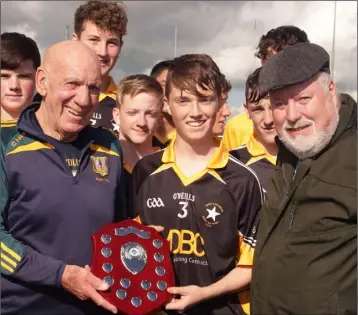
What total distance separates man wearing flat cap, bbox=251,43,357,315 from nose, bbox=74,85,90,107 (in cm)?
97

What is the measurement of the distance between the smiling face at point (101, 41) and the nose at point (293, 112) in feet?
7.19

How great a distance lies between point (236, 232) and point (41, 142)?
4.03 ft

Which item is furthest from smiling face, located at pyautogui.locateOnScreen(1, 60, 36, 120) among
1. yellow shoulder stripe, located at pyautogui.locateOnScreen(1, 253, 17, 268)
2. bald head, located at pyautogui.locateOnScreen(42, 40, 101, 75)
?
yellow shoulder stripe, located at pyautogui.locateOnScreen(1, 253, 17, 268)

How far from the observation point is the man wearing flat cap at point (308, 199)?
2.45 meters

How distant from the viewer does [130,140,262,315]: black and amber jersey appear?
2967mm

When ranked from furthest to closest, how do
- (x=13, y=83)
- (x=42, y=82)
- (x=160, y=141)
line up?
(x=160, y=141), (x=13, y=83), (x=42, y=82)

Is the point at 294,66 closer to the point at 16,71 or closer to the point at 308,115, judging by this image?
the point at 308,115

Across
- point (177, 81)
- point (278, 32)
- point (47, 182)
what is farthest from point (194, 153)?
point (278, 32)

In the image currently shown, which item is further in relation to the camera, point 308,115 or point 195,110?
point 195,110

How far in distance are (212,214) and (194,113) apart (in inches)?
24.9

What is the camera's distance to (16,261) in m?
2.63

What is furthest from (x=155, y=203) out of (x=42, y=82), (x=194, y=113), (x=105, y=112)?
(x=105, y=112)

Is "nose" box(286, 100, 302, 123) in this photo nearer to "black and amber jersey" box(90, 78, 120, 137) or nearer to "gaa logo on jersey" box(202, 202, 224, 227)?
"gaa logo on jersey" box(202, 202, 224, 227)

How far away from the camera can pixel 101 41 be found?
450 cm
